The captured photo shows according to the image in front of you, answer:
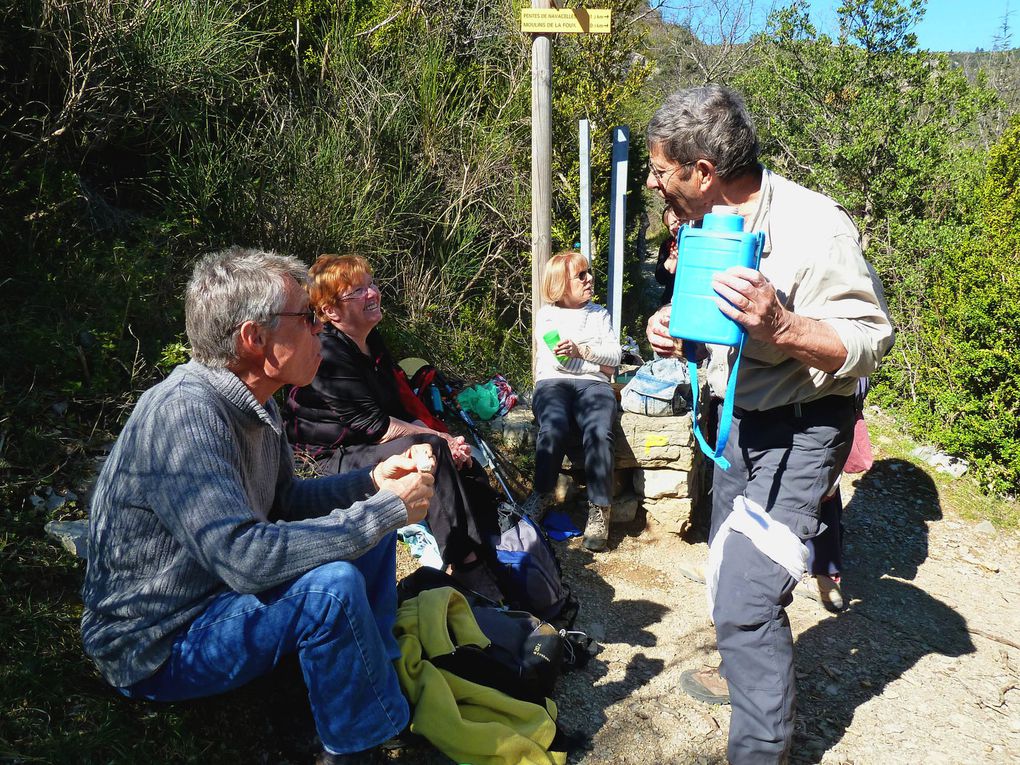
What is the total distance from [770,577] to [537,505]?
2.12 metres

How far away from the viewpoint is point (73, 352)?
11.1 feet

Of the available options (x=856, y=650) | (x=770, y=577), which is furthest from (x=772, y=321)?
(x=856, y=650)

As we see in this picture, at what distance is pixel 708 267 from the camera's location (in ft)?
6.64

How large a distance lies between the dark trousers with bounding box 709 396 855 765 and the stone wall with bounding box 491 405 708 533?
1977 mm

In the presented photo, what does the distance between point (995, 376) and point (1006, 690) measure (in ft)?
8.18

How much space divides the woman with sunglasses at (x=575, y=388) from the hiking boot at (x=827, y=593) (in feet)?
3.44

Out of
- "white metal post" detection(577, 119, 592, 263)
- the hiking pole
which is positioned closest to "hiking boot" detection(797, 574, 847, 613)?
the hiking pole

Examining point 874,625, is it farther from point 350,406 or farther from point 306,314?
point 306,314

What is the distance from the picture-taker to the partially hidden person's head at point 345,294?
11.2 feet

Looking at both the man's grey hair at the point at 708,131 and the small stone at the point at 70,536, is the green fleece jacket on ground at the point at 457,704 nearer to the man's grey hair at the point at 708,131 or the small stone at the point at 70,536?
the small stone at the point at 70,536

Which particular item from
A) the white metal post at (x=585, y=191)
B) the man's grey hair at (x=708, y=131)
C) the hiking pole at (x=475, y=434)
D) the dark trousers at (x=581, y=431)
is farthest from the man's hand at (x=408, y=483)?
the white metal post at (x=585, y=191)

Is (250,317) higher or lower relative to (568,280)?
higher

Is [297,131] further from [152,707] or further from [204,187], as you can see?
[152,707]

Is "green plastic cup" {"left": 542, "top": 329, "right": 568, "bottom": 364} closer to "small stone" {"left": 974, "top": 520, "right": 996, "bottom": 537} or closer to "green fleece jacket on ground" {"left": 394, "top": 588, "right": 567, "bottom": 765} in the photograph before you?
"green fleece jacket on ground" {"left": 394, "top": 588, "right": 567, "bottom": 765}
